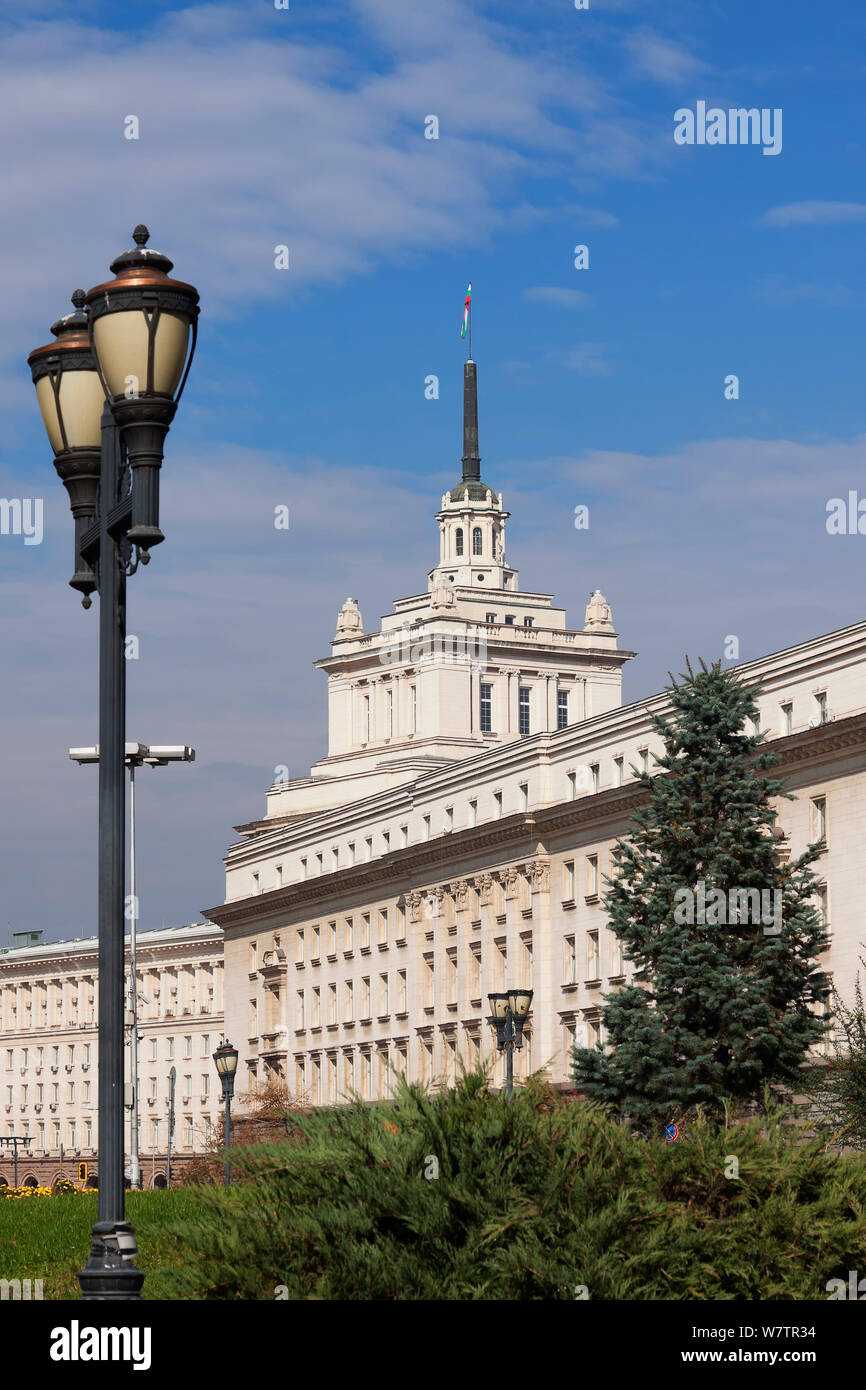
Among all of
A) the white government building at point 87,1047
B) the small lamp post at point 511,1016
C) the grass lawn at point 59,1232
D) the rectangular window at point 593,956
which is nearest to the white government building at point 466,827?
the rectangular window at point 593,956

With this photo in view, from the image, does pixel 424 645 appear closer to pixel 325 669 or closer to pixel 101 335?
pixel 325 669

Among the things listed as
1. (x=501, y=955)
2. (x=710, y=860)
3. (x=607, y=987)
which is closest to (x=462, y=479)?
(x=501, y=955)

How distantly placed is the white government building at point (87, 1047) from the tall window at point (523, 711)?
87.0 feet

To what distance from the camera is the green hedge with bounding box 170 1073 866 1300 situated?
1535 centimetres

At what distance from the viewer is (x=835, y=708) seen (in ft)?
226

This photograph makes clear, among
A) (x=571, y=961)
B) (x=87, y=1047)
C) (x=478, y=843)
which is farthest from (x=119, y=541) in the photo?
(x=87, y=1047)

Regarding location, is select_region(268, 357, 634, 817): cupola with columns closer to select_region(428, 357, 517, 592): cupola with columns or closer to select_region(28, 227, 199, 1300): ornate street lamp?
select_region(428, 357, 517, 592): cupola with columns

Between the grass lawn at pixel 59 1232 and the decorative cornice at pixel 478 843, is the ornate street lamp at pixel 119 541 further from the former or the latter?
the decorative cornice at pixel 478 843

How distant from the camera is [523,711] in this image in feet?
449

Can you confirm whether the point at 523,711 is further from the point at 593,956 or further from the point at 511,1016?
the point at 511,1016

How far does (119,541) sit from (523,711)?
122711mm

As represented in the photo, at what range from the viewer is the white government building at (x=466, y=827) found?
230 ft

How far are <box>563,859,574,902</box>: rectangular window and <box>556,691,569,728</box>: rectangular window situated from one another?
5006cm
